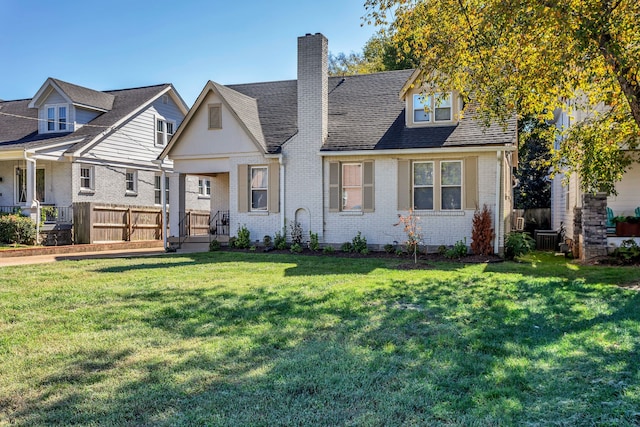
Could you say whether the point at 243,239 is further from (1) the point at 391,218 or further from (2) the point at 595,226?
(2) the point at 595,226

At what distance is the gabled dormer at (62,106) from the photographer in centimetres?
2261

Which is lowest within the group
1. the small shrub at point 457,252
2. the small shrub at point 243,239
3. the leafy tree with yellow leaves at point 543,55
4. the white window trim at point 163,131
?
the small shrub at point 457,252

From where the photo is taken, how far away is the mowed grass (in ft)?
11.6

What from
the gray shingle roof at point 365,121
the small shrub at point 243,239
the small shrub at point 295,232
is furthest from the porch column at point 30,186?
the small shrub at point 295,232

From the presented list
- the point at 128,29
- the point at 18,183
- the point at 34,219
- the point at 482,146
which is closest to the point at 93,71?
the point at 18,183

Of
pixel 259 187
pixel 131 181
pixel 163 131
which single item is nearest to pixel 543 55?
pixel 259 187

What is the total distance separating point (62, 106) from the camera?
22.9 meters

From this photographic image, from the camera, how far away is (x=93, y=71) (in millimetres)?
24828

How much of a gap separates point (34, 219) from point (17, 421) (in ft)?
55.7

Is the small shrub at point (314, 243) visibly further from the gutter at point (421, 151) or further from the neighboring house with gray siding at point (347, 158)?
the gutter at point (421, 151)

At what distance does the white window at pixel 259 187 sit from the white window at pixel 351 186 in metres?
2.72

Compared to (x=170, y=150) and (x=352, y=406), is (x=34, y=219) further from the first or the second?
(x=352, y=406)

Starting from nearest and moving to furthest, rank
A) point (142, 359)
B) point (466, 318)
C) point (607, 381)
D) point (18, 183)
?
point (607, 381), point (142, 359), point (466, 318), point (18, 183)

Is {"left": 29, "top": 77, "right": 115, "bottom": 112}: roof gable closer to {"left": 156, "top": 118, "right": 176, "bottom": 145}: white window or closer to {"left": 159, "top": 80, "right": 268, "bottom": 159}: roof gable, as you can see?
{"left": 156, "top": 118, "right": 176, "bottom": 145}: white window
